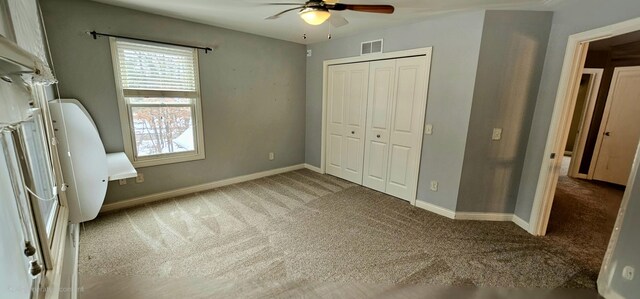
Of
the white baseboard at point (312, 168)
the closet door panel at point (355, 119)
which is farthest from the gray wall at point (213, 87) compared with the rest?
the closet door panel at point (355, 119)

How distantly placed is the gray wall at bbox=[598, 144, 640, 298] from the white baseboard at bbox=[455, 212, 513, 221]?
116 cm

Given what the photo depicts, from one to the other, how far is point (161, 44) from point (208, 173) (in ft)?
5.86

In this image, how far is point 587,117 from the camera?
179 inches

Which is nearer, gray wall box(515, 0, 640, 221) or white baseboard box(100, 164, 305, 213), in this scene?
gray wall box(515, 0, 640, 221)

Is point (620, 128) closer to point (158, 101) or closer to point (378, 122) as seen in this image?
point (378, 122)

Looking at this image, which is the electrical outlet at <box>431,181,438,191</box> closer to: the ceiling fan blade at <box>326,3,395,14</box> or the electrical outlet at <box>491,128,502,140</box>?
the electrical outlet at <box>491,128,502,140</box>

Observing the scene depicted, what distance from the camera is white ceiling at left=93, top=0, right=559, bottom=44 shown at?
7.97ft

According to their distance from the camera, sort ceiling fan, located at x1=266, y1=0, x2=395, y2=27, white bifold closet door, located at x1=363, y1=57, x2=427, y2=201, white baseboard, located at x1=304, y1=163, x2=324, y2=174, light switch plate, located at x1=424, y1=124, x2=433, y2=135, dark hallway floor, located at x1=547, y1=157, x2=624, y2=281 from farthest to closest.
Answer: white baseboard, located at x1=304, y1=163, x2=324, y2=174 < white bifold closet door, located at x1=363, y1=57, x2=427, y2=201 < light switch plate, located at x1=424, y1=124, x2=433, y2=135 < dark hallway floor, located at x1=547, y1=157, x2=624, y2=281 < ceiling fan, located at x1=266, y1=0, x2=395, y2=27

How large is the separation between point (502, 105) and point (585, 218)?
1885 millimetres

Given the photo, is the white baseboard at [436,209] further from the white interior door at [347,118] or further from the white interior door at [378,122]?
the white interior door at [347,118]

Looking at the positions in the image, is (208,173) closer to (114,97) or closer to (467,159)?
(114,97)

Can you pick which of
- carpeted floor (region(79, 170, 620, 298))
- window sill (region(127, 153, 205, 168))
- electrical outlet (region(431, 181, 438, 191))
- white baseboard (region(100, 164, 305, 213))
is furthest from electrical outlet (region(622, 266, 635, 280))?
window sill (region(127, 153, 205, 168))

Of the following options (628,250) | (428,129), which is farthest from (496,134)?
(628,250)

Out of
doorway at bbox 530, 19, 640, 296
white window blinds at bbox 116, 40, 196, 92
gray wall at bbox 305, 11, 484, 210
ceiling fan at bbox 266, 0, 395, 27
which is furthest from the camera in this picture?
white window blinds at bbox 116, 40, 196, 92
